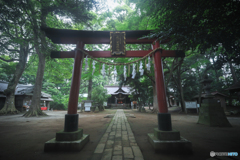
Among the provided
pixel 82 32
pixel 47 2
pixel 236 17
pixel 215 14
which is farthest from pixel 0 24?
pixel 236 17

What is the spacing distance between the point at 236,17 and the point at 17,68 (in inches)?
741

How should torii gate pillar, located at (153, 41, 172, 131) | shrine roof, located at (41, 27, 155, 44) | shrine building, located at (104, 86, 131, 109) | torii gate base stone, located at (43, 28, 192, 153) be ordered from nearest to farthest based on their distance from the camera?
torii gate base stone, located at (43, 28, 192, 153)
torii gate pillar, located at (153, 41, 172, 131)
shrine roof, located at (41, 27, 155, 44)
shrine building, located at (104, 86, 131, 109)

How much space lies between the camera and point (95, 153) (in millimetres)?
2549

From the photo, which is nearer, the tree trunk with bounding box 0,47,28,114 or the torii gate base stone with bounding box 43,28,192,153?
the torii gate base stone with bounding box 43,28,192,153

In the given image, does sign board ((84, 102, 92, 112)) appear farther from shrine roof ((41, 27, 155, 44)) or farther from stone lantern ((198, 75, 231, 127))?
stone lantern ((198, 75, 231, 127))

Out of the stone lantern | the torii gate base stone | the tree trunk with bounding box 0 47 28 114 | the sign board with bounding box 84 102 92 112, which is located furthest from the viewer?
the sign board with bounding box 84 102 92 112

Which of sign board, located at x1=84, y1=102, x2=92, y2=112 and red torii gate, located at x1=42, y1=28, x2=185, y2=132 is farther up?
red torii gate, located at x1=42, y1=28, x2=185, y2=132

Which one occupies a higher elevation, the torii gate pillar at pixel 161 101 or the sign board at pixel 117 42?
the sign board at pixel 117 42

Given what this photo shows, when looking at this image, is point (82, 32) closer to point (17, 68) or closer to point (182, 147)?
point (182, 147)

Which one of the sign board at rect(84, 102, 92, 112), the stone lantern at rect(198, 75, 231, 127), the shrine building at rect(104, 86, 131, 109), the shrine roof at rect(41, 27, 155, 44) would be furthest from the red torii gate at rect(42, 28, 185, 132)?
the shrine building at rect(104, 86, 131, 109)

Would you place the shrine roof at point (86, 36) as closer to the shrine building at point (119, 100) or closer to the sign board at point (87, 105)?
the sign board at point (87, 105)

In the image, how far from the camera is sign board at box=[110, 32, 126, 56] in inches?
155

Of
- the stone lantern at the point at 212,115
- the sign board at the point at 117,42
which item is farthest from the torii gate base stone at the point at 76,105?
the stone lantern at the point at 212,115

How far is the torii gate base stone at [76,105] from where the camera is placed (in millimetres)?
2684
